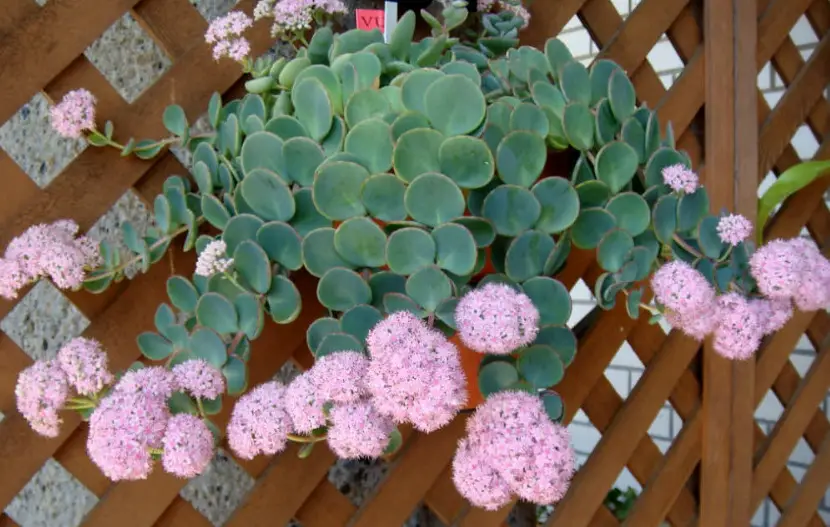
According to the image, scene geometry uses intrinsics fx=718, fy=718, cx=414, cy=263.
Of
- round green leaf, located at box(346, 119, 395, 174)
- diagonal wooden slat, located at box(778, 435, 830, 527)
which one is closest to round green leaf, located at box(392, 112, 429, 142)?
round green leaf, located at box(346, 119, 395, 174)

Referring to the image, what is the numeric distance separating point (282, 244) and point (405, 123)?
175mm

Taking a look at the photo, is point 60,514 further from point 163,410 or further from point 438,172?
point 438,172

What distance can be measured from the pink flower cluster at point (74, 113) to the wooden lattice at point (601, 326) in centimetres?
4

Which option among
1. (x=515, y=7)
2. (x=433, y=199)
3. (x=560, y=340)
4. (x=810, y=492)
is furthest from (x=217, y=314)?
(x=810, y=492)

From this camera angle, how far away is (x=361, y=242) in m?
0.71

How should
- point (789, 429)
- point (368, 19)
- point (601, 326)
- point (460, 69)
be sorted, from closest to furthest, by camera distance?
1. point (460, 69)
2. point (368, 19)
3. point (601, 326)
4. point (789, 429)

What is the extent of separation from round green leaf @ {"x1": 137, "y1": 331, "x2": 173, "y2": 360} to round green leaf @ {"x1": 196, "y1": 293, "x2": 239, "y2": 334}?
0.06 m

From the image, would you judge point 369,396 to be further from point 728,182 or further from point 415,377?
point 728,182

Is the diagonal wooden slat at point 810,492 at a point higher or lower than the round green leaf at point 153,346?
lower

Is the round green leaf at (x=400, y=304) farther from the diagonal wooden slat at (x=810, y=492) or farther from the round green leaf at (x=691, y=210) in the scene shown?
the diagonal wooden slat at (x=810, y=492)

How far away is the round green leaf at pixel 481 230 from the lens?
2.31ft

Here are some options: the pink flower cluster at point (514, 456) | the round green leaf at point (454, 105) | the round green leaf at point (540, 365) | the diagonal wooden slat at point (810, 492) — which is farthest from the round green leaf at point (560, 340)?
the diagonal wooden slat at point (810, 492)

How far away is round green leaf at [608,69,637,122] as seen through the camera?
2.63 feet

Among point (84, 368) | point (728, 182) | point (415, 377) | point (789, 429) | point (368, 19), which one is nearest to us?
point (415, 377)
